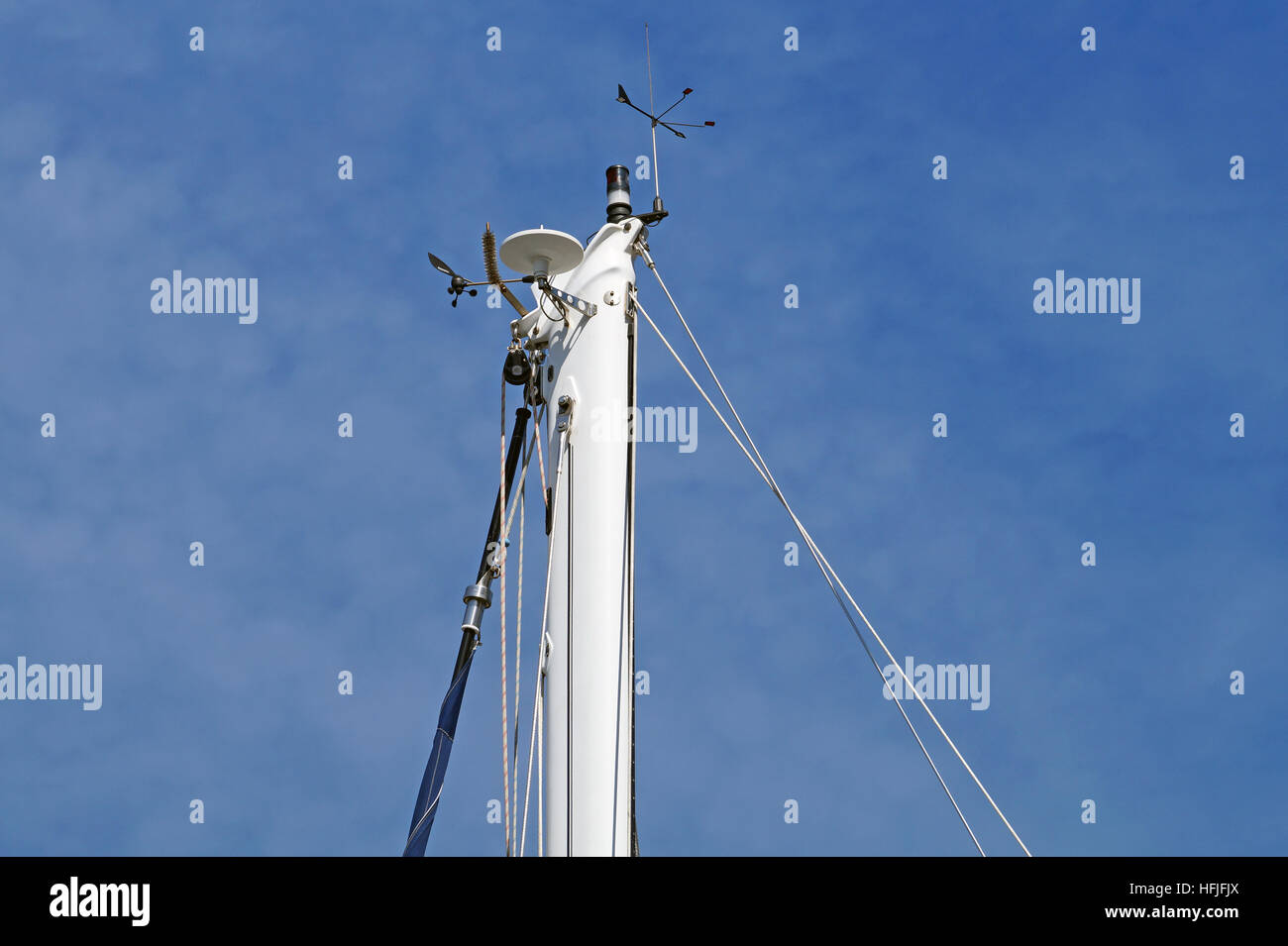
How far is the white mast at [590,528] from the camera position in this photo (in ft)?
37.1

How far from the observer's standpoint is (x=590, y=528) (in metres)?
12.4

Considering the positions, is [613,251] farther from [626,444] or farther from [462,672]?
[462,672]

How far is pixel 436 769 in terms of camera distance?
1227 cm

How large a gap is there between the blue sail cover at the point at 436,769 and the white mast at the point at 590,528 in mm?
1035

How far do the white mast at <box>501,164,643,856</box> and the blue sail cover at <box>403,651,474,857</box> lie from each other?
1.03 m

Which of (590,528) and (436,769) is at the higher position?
(590,528)

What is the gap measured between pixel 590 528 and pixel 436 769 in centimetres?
231

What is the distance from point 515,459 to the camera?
1364 centimetres

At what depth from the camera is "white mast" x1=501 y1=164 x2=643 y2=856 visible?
1131 centimetres

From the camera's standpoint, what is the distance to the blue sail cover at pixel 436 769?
11.8 m

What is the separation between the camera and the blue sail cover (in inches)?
465
